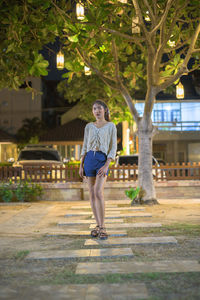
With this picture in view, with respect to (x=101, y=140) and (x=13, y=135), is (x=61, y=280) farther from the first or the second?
(x=13, y=135)

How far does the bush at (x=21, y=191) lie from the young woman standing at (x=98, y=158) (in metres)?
7.00

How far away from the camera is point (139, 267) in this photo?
139 inches

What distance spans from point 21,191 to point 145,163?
169 inches

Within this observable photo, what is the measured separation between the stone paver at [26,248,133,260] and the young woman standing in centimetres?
86

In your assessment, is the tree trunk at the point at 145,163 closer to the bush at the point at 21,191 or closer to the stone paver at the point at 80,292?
the bush at the point at 21,191

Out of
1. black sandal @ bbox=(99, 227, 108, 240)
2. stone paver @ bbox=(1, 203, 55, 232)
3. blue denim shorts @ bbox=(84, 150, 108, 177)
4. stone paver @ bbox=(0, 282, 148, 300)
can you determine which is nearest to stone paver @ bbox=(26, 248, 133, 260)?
black sandal @ bbox=(99, 227, 108, 240)

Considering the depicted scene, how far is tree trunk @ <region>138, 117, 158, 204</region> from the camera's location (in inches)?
405

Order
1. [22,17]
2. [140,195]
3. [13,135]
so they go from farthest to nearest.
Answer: [13,135] < [140,195] < [22,17]

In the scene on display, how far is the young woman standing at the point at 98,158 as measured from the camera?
17.2ft

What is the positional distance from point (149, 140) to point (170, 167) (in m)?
3.05

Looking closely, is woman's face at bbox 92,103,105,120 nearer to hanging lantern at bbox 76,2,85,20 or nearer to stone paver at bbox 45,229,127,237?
stone paver at bbox 45,229,127,237

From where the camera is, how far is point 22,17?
26.1 ft

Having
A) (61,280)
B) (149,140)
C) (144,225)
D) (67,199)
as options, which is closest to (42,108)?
(67,199)

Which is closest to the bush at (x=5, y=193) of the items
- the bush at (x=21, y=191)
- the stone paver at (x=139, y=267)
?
the bush at (x=21, y=191)
